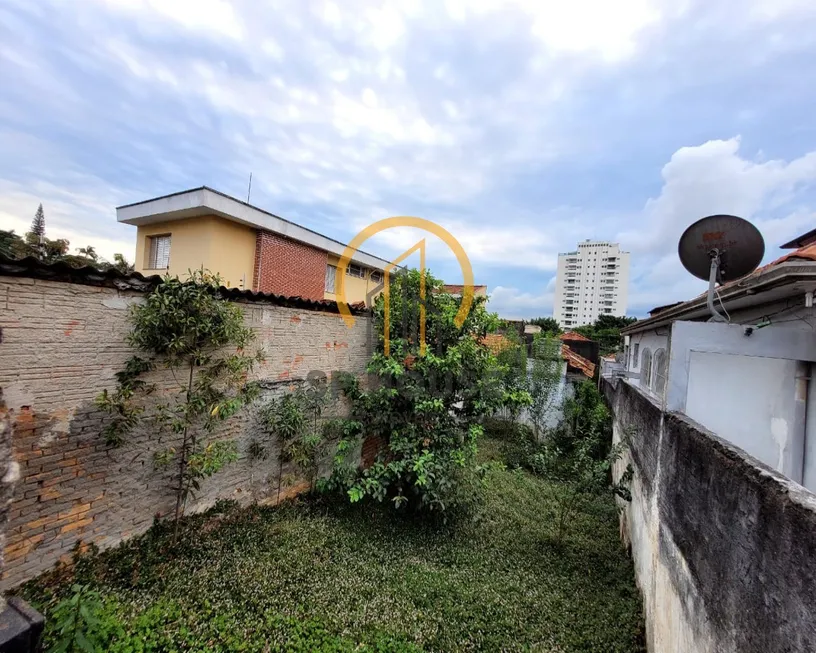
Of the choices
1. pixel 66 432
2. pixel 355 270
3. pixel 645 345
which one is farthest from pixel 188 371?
pixel 355 270

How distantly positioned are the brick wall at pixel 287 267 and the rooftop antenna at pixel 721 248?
8.64 meters

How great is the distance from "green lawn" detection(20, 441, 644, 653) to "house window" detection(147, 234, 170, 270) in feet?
29.7

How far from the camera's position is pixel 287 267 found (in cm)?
1138

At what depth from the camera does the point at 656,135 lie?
7094 mm

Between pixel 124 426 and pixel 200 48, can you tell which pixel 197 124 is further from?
pixel 124 426

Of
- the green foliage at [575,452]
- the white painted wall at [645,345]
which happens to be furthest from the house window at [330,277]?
the white painted wall at [645,345]

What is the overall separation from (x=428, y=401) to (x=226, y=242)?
818 cm

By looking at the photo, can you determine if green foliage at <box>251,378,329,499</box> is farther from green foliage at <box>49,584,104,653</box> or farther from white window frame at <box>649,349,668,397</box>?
white window frame at <box>649,349,668,397</box>

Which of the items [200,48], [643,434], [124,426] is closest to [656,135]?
[643,434]

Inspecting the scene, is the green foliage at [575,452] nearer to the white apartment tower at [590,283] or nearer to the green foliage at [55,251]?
the green foliage at [55,251]

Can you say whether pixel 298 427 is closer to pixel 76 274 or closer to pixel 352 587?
pixel 352 587

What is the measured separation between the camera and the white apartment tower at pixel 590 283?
62.7 m

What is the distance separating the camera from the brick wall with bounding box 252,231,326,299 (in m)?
10.6

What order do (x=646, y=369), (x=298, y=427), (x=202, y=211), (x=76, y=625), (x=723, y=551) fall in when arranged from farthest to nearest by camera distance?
(x=202, y=211), (x=646, y=369), (x=298, y=427), (x=76, y=625), (x=723, y=551)
